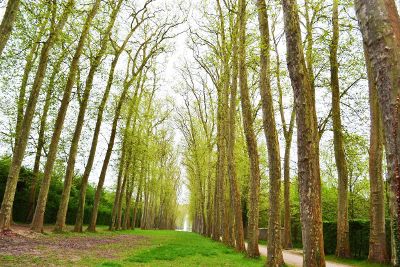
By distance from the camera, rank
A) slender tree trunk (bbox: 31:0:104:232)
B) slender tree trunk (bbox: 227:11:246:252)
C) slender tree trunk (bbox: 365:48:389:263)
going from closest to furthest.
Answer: slender tree trunk (bbox: 365:48:389:263) < slender tree trunk (bbox: 227:11:246:252) < slender tree trunk (bbox: 31:0:104:232)

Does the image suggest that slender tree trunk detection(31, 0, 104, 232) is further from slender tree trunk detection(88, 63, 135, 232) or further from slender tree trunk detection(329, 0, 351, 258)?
slender tree trunk detection(329, 0, 351, 258)

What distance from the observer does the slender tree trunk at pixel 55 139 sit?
56.8 ft

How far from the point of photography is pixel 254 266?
414 inches

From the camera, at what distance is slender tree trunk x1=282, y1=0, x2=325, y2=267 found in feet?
20.0

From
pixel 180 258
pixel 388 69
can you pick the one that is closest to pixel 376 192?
pixel 180 258

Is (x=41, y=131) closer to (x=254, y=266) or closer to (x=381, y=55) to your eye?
(x=254, y=266)

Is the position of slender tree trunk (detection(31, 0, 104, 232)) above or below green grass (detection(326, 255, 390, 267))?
above

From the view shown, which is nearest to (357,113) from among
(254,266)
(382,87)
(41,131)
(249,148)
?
(249,148)

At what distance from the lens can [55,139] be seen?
1828cm

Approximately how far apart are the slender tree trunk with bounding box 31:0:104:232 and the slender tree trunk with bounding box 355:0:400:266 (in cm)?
1583

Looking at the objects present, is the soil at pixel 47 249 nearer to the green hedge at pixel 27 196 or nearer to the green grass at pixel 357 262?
the green grass at pixel 357 262

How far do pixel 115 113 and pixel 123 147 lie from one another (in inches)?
156

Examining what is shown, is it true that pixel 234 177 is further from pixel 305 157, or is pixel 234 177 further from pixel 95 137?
pixel 305 157

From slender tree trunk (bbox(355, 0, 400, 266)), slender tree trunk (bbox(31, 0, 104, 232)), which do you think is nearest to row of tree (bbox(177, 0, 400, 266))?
slender tree trunk (bbox(355, 0, 400, 266))
